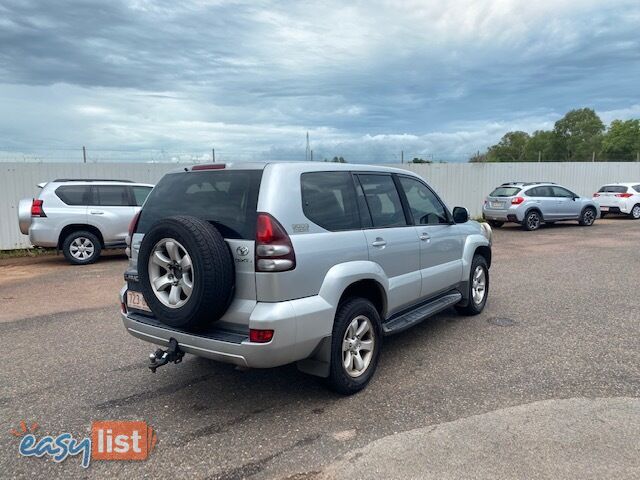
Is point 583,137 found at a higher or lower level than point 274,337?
higher

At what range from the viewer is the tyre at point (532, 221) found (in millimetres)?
16156

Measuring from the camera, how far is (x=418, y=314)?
15.3ft

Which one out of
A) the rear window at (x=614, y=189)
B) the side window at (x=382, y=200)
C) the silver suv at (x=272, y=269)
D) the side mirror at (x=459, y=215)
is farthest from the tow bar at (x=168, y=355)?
the rear window at (x=614, y=189)

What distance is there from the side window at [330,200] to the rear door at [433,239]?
979 mm

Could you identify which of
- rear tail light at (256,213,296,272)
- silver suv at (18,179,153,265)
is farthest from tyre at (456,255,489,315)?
silver suv at (18,179,153,265)

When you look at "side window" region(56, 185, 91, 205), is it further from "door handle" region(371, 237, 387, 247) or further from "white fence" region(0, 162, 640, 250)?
"door handle" region(371, 237, 387, 247)

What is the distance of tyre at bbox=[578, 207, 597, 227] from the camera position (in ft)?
57.7

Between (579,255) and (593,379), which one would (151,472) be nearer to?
(593,379)

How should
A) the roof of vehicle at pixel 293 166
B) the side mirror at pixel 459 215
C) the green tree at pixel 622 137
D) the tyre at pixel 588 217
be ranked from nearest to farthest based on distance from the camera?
the roof of vehicle at pixel 293 166
the side mirror at pixel 459 215
the tyre at pixel 588 217
the green tree at pixel 622 137

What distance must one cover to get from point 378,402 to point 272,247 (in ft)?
4.94

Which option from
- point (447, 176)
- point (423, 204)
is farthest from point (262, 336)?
point (447, 176)

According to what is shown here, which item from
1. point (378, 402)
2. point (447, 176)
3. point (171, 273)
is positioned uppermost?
point (447, 176)

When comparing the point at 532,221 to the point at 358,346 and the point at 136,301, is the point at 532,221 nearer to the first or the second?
the point at 358,346

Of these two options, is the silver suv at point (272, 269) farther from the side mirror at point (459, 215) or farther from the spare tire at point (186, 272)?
the side mirror at point (459, 215)
